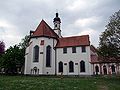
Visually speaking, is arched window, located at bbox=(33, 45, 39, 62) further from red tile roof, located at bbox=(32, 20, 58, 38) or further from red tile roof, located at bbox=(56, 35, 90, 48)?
red tile roof, located at bbox=(56, 35, 90, 48)

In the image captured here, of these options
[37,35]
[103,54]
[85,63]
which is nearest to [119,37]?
[103,54]

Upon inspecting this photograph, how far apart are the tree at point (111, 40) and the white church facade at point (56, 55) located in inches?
535

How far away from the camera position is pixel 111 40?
3005cm

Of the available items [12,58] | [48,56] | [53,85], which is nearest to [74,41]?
[48,56]

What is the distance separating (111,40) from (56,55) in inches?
764

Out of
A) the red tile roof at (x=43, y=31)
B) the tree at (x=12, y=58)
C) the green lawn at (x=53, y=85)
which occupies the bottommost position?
the green lawn at (x=53, y=85)

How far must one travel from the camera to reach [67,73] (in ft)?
147

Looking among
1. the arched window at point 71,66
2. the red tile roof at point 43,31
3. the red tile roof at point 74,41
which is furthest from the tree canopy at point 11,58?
the arched window at point 71,66

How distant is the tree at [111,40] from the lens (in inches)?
1161

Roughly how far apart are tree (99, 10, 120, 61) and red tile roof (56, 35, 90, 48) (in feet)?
45.6

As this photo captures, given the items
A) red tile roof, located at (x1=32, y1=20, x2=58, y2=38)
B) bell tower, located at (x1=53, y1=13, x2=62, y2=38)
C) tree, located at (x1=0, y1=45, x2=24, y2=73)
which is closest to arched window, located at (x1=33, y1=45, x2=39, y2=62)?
red tile roof, located at (x1=32, y1=20, x2=58, y2=38)

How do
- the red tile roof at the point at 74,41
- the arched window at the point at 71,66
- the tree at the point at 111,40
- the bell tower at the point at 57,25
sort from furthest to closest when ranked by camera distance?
the bell tower at the point at 57,25 < the red tile roof at the point at 74,41 < the arched window at the point at 71,66 < the tree at the point at 111,40

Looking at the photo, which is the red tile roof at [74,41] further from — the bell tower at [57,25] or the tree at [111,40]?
the tree at [111,40]

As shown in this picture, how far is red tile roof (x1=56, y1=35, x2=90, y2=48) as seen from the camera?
148 ft
